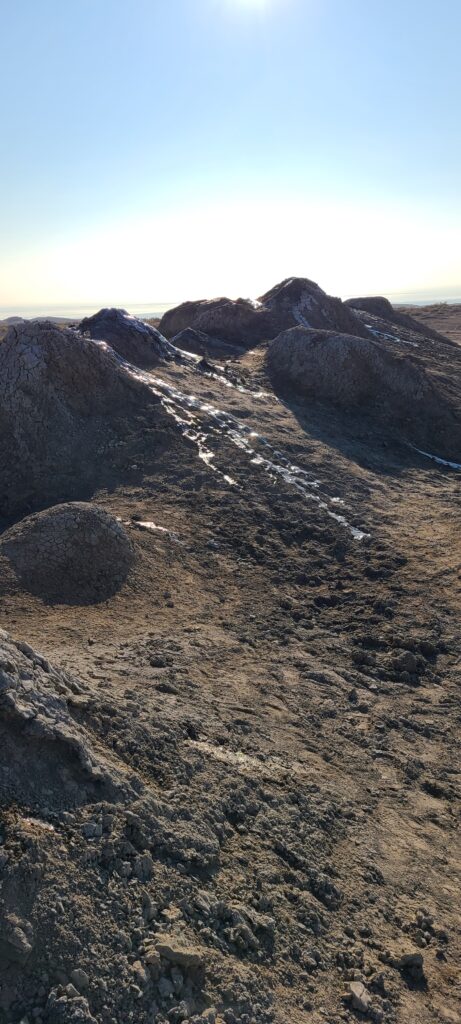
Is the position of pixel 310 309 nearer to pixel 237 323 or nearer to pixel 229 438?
pixel 237 323

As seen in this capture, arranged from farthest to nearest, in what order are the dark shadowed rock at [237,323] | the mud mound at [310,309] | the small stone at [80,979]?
the mud mound at [310,309] → the dark shadowed rock at [237,323] → the small stone at [80,979]

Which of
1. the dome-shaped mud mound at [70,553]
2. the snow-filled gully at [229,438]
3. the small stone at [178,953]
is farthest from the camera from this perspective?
the snow-filled gully at [229,438]

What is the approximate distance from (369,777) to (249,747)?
0.97m

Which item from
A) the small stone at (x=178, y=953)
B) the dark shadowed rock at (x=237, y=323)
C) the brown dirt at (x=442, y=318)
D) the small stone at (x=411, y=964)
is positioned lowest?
the small stone at (x=411, y=964)

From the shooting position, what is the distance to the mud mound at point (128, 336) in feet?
40.8

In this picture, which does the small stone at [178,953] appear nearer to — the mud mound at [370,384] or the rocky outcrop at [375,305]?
the mud mound at [370,384]

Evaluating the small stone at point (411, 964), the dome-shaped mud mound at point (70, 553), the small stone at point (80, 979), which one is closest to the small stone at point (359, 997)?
the small stone at point (411, 964)

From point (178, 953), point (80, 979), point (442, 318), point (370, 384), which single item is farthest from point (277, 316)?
point (442, 318)

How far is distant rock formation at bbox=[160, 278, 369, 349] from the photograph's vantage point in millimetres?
16844

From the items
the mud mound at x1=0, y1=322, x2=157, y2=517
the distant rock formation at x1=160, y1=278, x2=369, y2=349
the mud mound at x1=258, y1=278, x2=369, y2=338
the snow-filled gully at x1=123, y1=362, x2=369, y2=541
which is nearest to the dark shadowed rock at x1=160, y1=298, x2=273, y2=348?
the distant rock formation at x1=160, y1=278, x2=369, y2=349

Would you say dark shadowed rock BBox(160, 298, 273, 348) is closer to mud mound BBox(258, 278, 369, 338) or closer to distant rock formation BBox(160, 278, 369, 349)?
distant rock formation BBox(160, 278, 369, 349)

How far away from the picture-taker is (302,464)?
416 inches

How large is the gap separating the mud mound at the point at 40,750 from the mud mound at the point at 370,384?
10157 mm

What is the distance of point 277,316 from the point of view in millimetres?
17312
